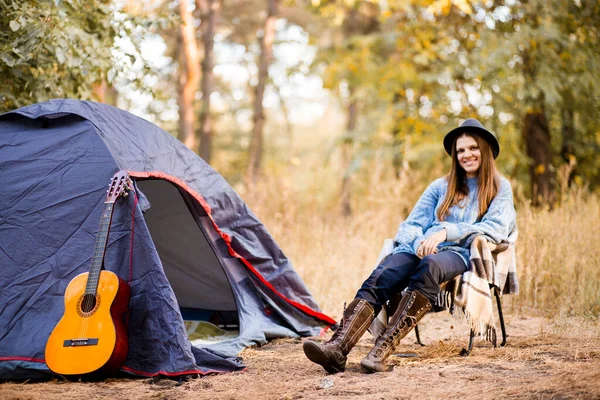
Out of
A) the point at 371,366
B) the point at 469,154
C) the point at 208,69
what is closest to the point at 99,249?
the point at 371,366

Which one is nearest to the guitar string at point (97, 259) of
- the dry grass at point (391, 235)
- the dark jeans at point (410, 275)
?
the dark jeans at point (410, 275)

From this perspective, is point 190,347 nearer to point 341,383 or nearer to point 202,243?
point 341,383

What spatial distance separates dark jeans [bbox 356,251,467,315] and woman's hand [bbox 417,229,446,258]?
47mm

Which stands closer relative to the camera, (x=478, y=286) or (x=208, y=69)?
(x=478, y=286)

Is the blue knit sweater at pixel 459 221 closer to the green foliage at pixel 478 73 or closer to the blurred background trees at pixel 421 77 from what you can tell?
the blurred background trees at pixel 421 77

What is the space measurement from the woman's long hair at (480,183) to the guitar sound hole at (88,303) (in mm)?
1940

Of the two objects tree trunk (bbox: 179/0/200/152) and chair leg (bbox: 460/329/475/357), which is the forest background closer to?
tree trunk (bbox: 179/0/200/152)

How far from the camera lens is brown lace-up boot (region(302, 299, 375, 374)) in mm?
3016

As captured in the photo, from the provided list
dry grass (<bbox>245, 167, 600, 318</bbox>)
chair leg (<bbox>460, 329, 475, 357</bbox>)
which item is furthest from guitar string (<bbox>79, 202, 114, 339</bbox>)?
dry grass (<bbox>245, 167, 600, 318</bbox>)

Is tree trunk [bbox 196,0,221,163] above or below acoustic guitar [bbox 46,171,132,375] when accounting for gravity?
above

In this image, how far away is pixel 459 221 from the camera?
11.8 feet

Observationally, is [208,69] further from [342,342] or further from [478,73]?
[342,342]

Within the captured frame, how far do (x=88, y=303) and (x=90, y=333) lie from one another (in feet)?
0.53

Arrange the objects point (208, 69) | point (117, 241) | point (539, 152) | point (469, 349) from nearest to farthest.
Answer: point (117, 241), point (469, 349), point (539, 152), point (208, 69)
